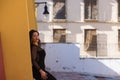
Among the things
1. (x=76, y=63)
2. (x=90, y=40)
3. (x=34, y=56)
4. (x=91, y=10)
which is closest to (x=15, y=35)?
(x=34, y=56)

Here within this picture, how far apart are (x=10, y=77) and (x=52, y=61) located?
41.7 ft

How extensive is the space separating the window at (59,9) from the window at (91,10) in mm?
1638

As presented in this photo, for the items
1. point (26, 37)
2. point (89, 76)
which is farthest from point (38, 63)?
point (89, 76)

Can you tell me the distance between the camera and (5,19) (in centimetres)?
797

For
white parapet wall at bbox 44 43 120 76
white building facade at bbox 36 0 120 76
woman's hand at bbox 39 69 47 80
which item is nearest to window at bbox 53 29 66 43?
white building facade at bbox 36 0 120 76

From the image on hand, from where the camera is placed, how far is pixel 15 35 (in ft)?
25.9

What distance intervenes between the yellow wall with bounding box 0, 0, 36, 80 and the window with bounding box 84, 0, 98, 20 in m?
24.1

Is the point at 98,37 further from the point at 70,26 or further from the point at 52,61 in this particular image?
the point at 52,61

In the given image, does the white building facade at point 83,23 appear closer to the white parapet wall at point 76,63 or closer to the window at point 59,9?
the window at point 59,9

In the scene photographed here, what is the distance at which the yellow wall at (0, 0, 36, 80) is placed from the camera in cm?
784

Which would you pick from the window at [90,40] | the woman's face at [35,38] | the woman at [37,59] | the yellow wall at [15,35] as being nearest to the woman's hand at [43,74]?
the woman at [37,59]

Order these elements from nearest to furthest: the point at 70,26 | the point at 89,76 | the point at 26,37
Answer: the point at 26,37, the point at 89,76, the point at 70,26

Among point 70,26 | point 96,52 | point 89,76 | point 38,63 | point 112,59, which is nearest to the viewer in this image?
point 38,63

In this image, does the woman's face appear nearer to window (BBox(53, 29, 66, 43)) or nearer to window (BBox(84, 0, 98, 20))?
window (BBox(53, 29, 66, 43))
